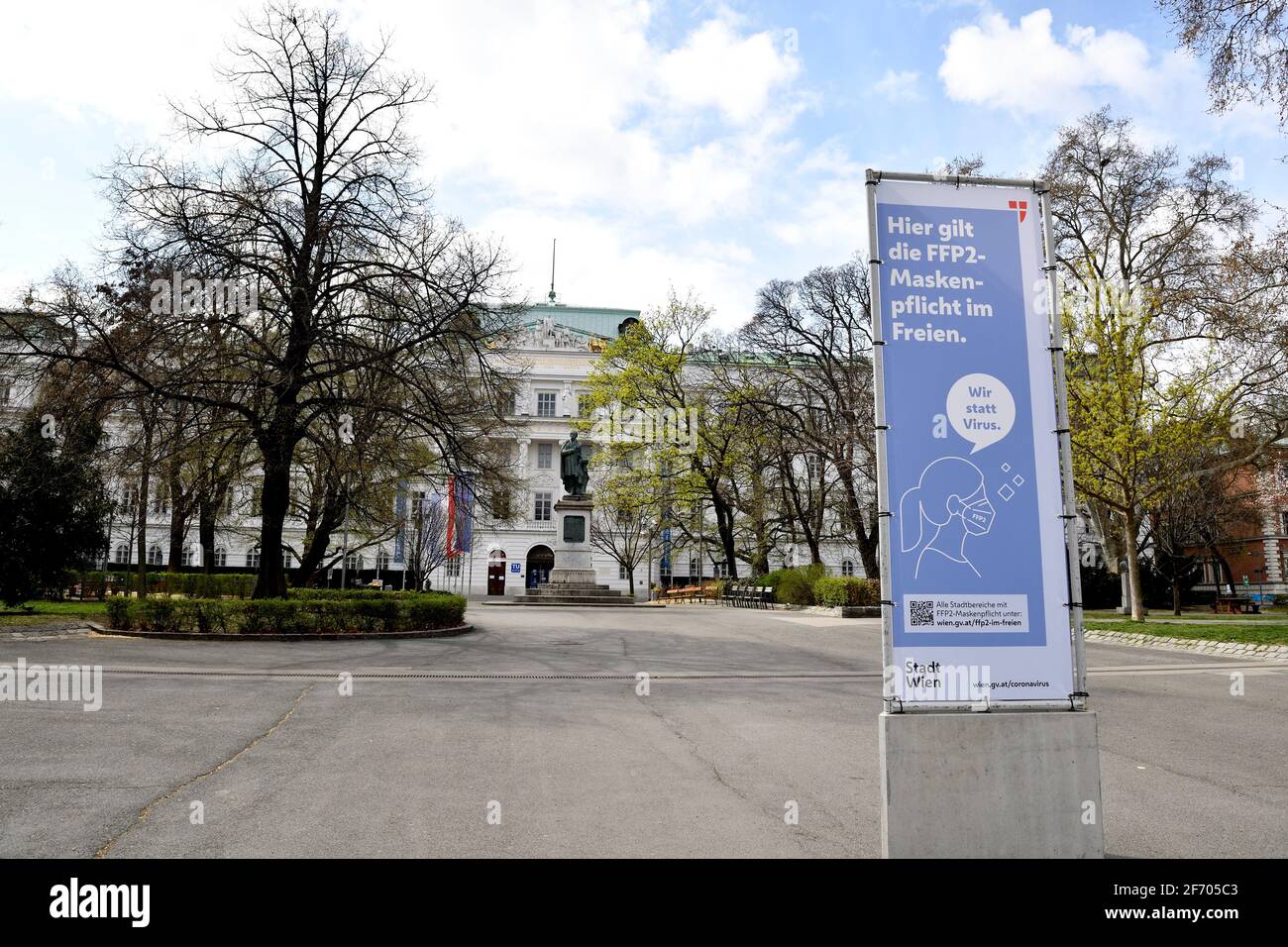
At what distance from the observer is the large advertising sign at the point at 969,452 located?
4969 millimetres

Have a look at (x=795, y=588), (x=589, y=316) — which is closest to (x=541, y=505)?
(x=589, y=316)

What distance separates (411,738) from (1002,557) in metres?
5.66

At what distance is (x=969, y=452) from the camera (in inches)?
203

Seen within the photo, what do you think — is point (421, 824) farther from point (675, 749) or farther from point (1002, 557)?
point (1002, 557)

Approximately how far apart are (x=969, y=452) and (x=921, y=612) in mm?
994

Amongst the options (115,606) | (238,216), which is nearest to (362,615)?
(115,606)

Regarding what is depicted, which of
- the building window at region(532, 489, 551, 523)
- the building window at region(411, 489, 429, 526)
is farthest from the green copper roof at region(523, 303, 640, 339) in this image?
the building window at region(411, 489, 429, 526)

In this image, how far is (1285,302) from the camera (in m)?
20.9

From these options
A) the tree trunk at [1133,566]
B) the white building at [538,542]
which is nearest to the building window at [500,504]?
the tree trunk at [1133,566]

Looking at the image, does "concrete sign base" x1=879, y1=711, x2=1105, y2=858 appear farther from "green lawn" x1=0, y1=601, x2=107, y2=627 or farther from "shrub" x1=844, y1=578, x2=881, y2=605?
"shrub" x1=844, y1=578, x2=881, y2=605

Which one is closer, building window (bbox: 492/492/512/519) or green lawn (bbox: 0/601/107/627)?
green lawn (bbox: 0/601/107/627)

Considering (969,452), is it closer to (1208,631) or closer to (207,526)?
(1208,631)

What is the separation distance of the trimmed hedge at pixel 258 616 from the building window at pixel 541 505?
179 ft

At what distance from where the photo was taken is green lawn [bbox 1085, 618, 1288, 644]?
18536mm
